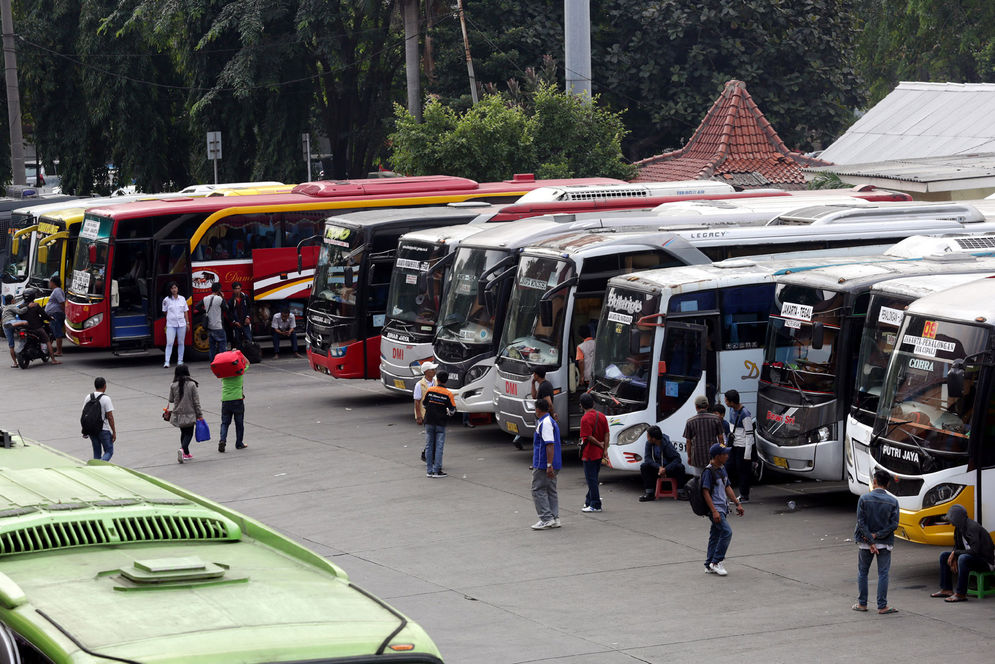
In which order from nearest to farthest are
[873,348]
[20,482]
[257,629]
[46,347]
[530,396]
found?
[257,629] < [20,482] < [873,348] < [530,396] < [46,347]

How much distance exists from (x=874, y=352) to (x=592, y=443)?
130 inches

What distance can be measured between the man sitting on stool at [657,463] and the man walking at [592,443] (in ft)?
3.13

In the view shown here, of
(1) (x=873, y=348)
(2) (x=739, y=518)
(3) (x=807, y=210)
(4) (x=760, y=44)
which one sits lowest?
(2) (x=739, y=518)

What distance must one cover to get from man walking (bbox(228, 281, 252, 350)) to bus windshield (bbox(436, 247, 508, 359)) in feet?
24.2

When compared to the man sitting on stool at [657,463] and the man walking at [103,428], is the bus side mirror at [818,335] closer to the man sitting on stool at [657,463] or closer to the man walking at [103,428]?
the man sitting on stool at [657,463]

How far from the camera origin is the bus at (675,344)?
671 inches

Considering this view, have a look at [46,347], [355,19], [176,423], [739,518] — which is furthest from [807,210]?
[355,19]

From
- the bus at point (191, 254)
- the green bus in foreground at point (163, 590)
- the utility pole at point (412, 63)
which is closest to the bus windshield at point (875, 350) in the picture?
the green bus in foreground at point (163, 590)

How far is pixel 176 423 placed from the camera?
1884 cm

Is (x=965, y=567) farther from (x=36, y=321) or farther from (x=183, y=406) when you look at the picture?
(x=36, y=321)

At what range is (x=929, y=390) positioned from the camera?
1333 centimetres

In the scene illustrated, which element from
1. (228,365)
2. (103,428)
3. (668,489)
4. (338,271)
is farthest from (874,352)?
(338,271)

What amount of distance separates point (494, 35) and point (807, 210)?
22.2 meters

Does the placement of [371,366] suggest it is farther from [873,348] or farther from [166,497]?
[166,497]
